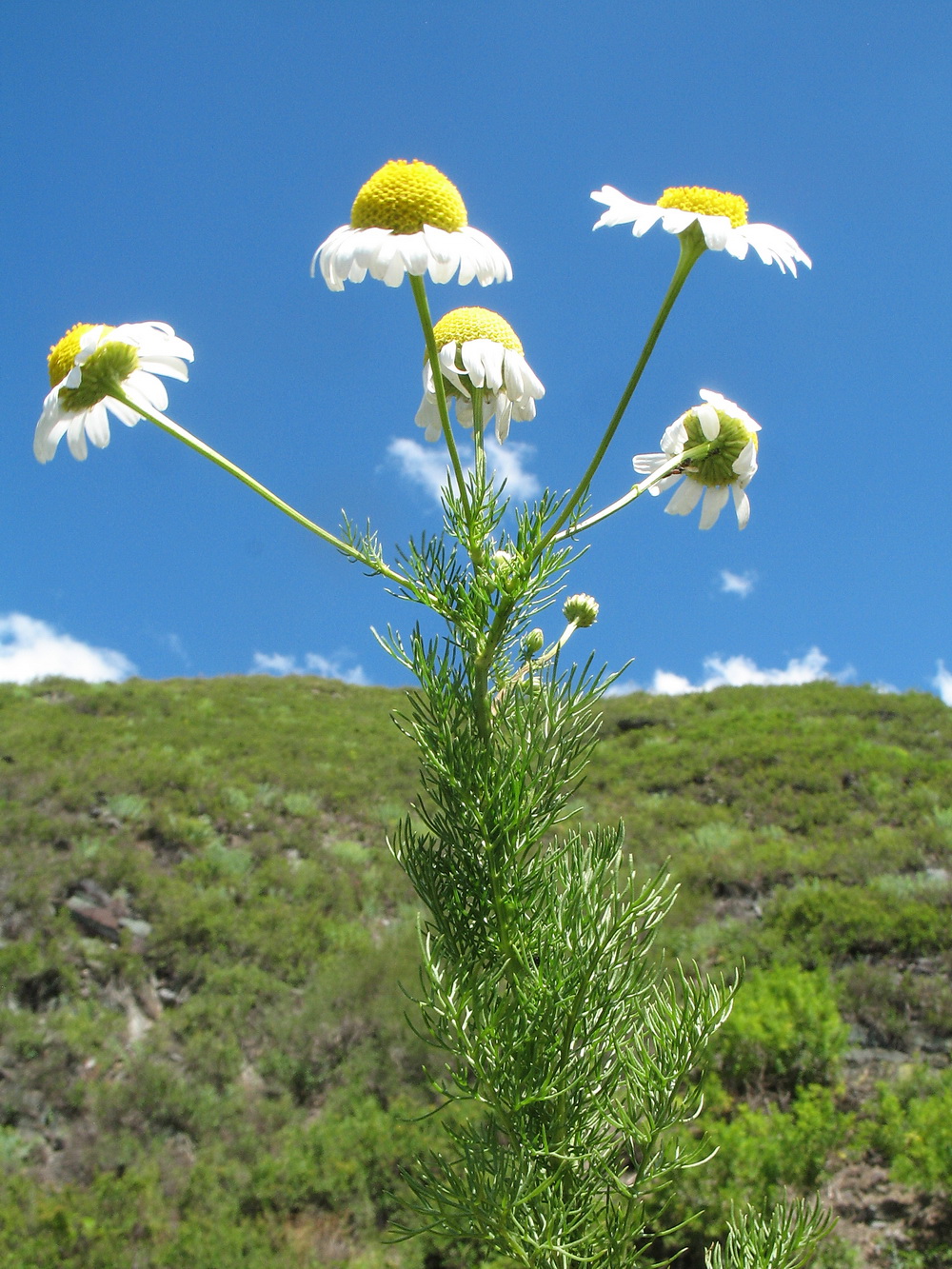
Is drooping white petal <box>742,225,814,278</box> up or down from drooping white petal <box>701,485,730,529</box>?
up

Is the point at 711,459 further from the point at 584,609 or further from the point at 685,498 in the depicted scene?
the point at 584,609

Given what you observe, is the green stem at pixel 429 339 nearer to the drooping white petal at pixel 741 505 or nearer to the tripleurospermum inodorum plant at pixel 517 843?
the tripleurospermum inodorum plant at pixel 517 843

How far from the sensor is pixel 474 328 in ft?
5.39

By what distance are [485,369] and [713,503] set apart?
21.7 inches

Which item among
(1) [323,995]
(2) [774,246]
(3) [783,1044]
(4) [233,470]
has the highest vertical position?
(2) [774,246]

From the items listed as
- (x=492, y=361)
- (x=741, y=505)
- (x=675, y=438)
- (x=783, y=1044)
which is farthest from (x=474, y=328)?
(x=783, y=1044)

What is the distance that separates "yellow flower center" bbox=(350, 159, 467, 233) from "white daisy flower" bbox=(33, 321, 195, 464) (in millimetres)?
428

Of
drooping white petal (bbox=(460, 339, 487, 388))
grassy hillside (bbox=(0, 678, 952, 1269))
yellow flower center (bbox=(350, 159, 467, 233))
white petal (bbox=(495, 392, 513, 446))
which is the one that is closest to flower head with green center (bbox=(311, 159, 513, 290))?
yellow flower center (bbox=(350, 159, 467, 233))

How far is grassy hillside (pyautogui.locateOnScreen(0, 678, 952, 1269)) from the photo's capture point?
4957 millimetres

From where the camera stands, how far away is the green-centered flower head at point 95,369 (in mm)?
1439

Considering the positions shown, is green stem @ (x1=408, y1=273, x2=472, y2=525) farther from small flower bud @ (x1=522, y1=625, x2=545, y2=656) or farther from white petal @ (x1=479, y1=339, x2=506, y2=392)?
small flower bud @ (x1=522, y1=625, x2=545, y2=656)

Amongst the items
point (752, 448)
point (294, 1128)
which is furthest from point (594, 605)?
point (294, 1128)

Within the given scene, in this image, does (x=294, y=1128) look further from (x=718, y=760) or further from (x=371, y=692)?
(x=371, y=692)

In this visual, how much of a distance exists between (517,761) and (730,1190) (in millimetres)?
4171
